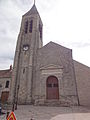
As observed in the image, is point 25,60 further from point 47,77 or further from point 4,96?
point 4,96

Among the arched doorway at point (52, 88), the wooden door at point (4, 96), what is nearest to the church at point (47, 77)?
the arched doorway at point (52, 88)

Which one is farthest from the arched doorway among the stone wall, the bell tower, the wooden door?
the wooden door

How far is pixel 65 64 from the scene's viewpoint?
1617 cm

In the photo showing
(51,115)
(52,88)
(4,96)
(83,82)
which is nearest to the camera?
(51,115)

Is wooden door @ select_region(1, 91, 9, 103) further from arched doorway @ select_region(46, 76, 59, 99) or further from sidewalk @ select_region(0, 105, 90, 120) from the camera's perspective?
sidewalk @ select_region(0, 105, 90, 120)

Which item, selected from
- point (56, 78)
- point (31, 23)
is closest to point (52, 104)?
point (56, 78)

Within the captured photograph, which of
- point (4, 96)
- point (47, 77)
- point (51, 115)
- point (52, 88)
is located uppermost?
point (47, 77)

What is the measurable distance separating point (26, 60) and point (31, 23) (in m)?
8.26

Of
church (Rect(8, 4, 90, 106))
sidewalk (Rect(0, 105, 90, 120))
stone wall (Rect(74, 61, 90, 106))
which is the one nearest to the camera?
sidewalk (Rect(0, 105, 90, 120))

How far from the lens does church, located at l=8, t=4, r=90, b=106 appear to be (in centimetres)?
1420

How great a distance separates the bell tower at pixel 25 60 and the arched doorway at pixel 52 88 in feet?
8.01

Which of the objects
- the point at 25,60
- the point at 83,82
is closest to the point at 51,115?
the point at 83,82

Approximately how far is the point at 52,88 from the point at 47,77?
170 cm

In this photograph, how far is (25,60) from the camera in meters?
18.3
